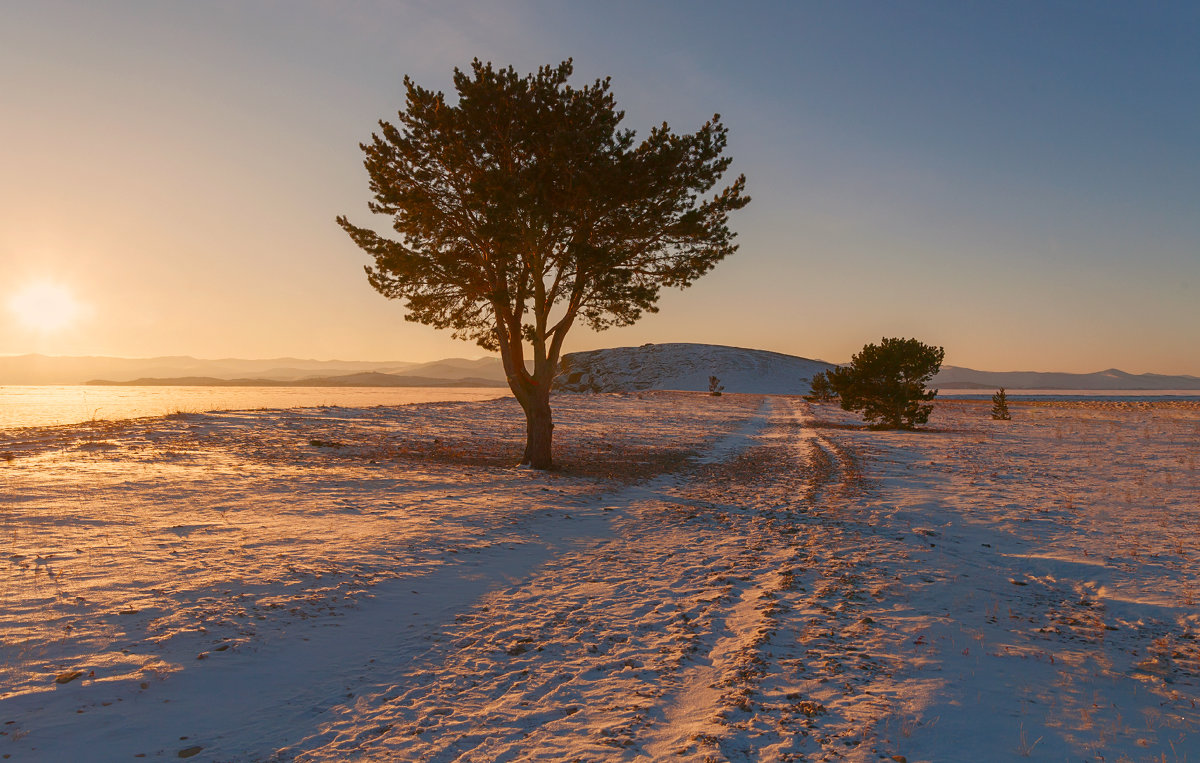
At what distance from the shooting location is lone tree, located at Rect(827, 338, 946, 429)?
Result: 35.0 metres

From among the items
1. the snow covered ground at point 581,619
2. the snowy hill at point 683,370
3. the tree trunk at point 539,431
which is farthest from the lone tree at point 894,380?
the snowy hill at point 683,370

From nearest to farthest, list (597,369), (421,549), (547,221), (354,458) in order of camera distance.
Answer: (421,549)
(547,221)
(354,458)
(597,369)

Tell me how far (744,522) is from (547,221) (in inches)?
357

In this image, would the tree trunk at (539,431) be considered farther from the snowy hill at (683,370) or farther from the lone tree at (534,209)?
the snowy hill at (683,370)

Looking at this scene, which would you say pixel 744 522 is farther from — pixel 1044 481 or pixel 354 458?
pixel 354 458

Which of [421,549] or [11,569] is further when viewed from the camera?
[421,549]

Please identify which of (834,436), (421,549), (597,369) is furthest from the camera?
(597,369)

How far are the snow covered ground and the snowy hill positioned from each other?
99665 mm

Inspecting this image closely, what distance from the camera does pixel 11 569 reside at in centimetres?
701

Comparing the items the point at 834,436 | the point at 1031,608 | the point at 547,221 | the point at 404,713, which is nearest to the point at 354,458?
the point at 547,221

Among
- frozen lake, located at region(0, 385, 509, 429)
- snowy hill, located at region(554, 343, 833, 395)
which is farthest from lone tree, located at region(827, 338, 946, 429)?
snowy hill, located at region(554, 343, 833, 395)

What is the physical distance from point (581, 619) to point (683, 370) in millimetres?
126255

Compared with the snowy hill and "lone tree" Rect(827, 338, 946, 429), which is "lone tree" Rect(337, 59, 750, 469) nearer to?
"lone tree" Rect(827, 338, 946, 429)

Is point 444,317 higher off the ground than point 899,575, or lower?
higher
